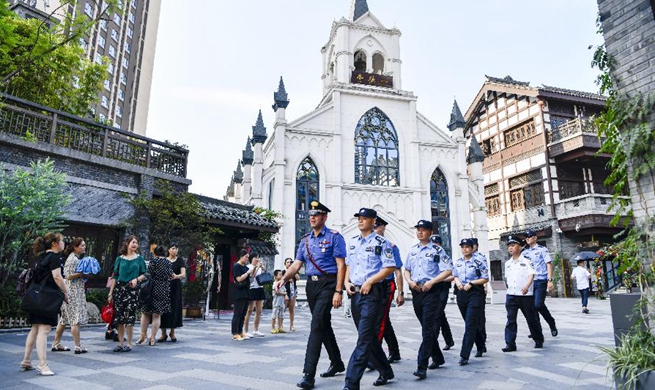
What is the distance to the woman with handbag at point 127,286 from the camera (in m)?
6.58

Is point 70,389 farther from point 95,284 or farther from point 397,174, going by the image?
point 397,174

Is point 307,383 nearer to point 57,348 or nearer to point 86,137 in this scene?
→ point 57,348

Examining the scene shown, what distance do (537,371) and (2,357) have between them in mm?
6975

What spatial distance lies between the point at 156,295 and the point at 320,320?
3.97 meters

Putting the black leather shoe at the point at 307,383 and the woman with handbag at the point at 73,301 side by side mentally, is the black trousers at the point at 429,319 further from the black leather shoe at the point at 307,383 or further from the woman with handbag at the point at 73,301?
the woman with handbag at the point at 73,301

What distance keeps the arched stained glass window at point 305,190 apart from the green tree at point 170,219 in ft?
35.5

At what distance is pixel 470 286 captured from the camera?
246 inches

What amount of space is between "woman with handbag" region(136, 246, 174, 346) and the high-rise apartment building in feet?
141

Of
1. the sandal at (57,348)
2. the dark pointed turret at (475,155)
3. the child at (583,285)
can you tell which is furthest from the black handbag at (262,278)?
the dark pointed turret at (475,155)

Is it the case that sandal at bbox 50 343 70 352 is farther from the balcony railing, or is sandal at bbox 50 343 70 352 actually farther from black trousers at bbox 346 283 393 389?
the balcony railing

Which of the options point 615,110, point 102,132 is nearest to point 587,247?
point 615,110

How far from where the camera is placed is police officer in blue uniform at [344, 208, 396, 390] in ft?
13.6

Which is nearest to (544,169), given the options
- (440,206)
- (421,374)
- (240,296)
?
(440,206)

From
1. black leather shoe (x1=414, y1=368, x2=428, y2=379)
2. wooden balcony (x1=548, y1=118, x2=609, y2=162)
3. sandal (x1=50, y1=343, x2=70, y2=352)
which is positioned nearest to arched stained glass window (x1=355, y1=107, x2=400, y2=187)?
wooden balcony (x1=548, y1=118, x2=609, y2=162)
